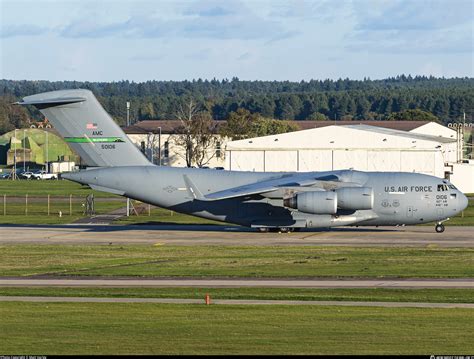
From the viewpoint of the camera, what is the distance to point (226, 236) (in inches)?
1909

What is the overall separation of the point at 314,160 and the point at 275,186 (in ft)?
123

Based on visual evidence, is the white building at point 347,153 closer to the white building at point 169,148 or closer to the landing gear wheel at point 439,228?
the landing gear wheel at point 439,228

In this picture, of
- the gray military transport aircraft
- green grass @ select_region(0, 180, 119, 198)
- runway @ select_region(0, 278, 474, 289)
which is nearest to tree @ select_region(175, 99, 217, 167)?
green grass @ select_region(0, 180, 119, 198)

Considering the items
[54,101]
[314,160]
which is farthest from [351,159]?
[54,101]

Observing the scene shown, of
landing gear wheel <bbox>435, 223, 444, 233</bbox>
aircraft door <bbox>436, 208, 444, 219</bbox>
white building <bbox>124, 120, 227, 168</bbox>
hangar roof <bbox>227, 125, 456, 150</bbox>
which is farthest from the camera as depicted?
white building <bbox>124, 120, 227, 168</bbox>

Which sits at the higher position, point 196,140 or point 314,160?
point 196,140

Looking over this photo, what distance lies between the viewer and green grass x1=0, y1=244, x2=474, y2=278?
34000 millimetres

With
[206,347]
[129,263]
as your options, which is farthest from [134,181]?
[206,347]

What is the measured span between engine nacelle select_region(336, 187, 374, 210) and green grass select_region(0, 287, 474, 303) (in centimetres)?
1774

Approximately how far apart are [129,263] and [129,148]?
41.5ft

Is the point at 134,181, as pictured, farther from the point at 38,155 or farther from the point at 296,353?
the point at 38,155

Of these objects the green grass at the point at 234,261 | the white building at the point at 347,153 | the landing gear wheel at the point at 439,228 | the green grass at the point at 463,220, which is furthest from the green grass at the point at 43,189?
the green grass at the point at 234,261

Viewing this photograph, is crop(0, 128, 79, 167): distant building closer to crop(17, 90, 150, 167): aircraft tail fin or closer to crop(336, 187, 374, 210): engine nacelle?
crop(17, 90, 150, 167): aircraft tail fin

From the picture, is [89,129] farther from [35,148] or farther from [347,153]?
[35,148]
